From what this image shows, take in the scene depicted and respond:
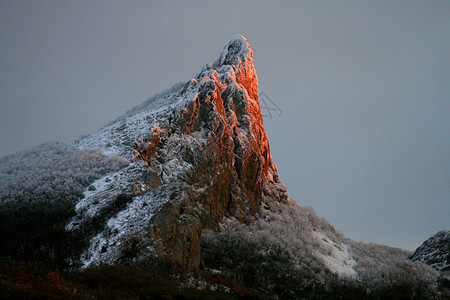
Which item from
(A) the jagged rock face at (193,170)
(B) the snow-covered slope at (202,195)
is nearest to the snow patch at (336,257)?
(B) the snow-covered slope at (202,195)

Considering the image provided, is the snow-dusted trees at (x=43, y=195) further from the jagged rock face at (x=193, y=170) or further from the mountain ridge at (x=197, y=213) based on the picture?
the jagged rock face at (x=193, y=170)

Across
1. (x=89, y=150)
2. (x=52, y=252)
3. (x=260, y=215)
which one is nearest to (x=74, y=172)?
(x=89, y=150)

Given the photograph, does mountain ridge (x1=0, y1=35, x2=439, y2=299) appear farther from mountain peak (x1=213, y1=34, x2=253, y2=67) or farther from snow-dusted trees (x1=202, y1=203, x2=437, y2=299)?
mountain peak (x1=213, y1=34, x2=253, y2=67)

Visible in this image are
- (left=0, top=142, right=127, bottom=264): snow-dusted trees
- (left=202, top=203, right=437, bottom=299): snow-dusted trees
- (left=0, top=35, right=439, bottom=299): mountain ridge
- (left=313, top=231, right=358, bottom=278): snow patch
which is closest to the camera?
(left=0, top=142, right=127, bottom=264): snow-dusted trees

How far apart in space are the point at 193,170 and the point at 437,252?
122 feet

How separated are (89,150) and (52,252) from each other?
70.9 feet

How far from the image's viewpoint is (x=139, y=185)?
72.6 feet

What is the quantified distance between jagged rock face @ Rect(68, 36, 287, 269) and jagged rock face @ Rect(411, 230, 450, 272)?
865 inches

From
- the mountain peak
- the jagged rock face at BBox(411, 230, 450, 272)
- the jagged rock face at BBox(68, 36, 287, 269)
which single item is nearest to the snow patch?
the jagged rock face at BBox(68, 36, 287, 269)

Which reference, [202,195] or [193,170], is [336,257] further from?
[193,170]

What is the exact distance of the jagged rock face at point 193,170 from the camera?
56.6 ft

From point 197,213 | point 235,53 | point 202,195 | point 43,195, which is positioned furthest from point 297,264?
point 235,53

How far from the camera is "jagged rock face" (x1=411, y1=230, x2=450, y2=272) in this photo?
36756 mm

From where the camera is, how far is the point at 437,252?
1544 inches
